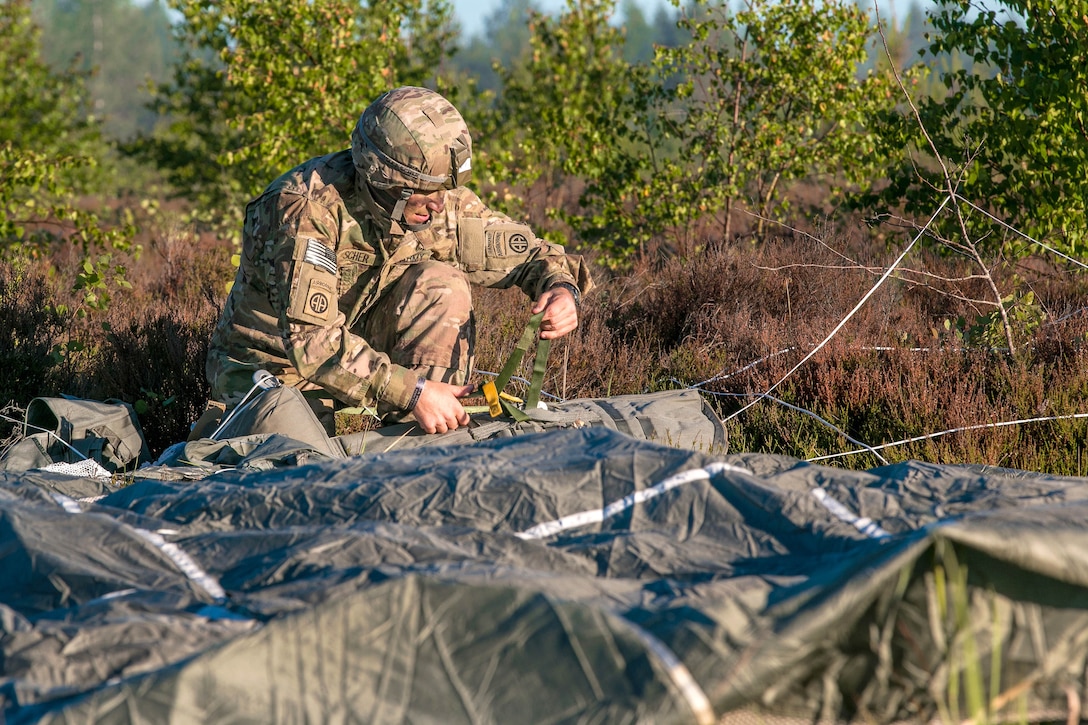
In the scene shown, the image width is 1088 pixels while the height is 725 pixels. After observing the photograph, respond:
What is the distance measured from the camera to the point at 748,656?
169 centimetres

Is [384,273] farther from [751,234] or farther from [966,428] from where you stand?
[751,234]

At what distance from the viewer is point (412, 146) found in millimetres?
3795

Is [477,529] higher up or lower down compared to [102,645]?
higher up

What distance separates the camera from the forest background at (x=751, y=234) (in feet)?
15.0

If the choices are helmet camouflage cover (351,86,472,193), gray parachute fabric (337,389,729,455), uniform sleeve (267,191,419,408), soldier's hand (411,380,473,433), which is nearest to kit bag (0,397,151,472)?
uniform sleeve (267,191,419,408)

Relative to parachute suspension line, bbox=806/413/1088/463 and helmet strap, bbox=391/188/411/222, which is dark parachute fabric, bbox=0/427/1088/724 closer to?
parachute suspension line, bbox=806/413/1088/463

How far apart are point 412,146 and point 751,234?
4.14 m

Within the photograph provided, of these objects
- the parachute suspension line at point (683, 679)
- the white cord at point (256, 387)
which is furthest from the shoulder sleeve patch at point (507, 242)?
the parachute suspension line at point (683, 679)

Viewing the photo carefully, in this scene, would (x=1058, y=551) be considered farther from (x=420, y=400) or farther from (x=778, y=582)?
(x=420, y=400)

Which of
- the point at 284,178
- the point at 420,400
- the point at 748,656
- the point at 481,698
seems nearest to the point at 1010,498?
the point at 748,656

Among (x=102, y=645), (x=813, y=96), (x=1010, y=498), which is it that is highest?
(x=813, y=96)

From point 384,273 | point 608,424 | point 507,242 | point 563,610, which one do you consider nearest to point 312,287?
point 384,273

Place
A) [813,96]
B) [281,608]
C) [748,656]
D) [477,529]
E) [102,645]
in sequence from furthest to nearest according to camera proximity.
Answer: [813,96], [477,529], [281,608], [102,645], [748,656]

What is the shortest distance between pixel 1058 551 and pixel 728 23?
6057mm
